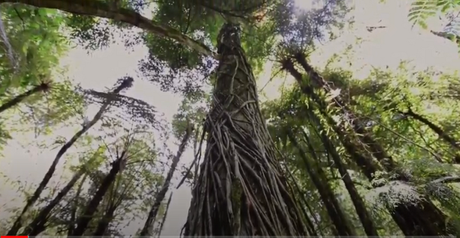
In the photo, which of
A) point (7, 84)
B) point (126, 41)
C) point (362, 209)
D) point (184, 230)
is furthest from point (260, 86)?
point (184, 230)

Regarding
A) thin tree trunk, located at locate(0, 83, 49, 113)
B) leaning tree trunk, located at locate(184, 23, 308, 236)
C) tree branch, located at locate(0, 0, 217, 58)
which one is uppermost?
thin tree trunk, located at locate(0, 83, 49, 113)

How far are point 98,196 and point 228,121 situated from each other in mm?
1436

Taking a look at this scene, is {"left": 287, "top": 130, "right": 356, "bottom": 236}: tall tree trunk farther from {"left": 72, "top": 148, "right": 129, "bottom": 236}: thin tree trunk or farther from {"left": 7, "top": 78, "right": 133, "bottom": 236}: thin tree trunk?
{"left": 7, "top": 78, "right": 133, "bottom": 236}: thin tree trunk

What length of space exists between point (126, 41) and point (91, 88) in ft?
1.92

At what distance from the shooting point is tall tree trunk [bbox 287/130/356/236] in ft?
6.07

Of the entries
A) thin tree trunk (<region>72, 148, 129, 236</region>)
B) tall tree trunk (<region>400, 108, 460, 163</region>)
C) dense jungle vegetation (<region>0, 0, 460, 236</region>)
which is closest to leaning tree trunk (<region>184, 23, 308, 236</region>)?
dense jungle vegetation (<region>0, 0, 460, 236</region>)

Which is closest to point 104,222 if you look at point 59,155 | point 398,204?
point 59,155

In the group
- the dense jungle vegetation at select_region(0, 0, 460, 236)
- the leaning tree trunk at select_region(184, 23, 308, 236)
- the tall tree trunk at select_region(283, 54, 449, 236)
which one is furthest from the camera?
the tall tree trunk at select_region(283, 54, 449, 236)

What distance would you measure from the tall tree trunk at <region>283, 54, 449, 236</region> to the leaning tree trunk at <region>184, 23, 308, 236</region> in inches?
24.9

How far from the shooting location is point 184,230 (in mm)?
914

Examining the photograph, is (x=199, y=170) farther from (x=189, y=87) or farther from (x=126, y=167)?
(x=189, y=87)

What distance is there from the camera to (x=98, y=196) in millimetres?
2182

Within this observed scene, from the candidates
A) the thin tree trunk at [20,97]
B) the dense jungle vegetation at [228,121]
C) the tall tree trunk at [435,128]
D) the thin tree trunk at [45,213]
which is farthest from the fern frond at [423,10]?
the thin tree trunk at [20,97]

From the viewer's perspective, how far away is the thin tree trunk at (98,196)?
5.94ft
